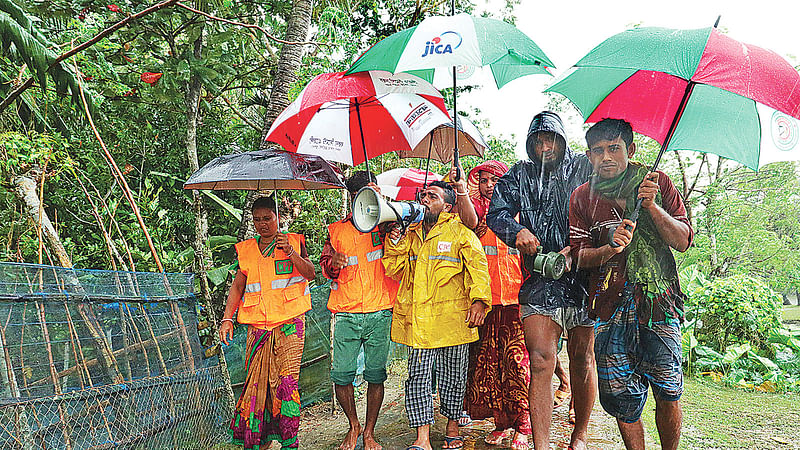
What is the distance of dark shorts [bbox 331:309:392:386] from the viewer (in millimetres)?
3957

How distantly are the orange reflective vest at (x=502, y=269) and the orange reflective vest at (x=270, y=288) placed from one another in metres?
1.36

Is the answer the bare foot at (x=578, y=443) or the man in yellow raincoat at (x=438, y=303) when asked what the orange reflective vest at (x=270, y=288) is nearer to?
the man in yellow raincoat at (x=438, y=303)

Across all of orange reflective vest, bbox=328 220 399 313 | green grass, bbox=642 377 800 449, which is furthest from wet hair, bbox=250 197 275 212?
green grass, bbox=642 377 800 449

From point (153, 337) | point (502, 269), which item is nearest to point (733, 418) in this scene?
point (502, 269)

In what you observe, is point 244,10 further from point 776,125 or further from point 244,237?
point 776,125

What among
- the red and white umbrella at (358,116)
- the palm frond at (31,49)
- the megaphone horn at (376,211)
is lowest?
the megaphone horn at (376,211)

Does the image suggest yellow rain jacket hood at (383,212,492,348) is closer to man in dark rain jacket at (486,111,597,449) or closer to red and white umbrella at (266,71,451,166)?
man in dark rain jacket at (486,111,597,449)

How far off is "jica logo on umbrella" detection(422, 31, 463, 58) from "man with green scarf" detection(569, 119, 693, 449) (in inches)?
35.4

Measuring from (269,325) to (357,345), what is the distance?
630 mm

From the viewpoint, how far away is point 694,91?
3.04 metres

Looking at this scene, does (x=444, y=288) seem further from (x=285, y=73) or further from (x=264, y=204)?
(x=285, y=73)

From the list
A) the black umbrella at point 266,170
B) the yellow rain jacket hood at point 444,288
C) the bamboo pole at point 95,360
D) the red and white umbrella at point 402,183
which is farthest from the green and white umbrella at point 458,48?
the bamboo pole at point 95,360

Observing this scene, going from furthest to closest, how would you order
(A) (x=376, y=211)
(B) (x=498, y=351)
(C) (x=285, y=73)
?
(C) (x=285, y=73), (B) (x=498, y=351), (A) (x=376, y=211)

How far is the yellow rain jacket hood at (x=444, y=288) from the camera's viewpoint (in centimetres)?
369
